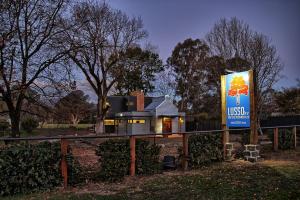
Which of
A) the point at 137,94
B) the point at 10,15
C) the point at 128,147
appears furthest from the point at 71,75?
the point at 137,94

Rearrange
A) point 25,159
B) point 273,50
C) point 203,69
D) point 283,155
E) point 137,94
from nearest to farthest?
point 25,159 → point 283,155 → point 273,50 → point 137,94 → point 203,69

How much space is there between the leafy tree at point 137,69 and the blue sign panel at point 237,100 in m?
24.1

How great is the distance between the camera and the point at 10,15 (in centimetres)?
1305

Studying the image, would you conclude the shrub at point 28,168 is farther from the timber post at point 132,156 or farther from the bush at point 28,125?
the bush at point 28,125

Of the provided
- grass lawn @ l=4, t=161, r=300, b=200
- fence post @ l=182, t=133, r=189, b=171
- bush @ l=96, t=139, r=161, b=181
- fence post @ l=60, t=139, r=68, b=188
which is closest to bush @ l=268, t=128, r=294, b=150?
grass lawn @ l=4, t=161, r=300, b=200

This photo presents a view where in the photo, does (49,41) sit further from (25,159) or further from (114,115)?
(114,115)

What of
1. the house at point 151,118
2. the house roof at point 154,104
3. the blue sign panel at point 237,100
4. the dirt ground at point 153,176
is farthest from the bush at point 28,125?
the blue sign panel at point 237,100

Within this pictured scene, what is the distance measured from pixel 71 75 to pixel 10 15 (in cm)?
354

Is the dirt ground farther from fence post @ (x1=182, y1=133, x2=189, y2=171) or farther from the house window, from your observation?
the house window

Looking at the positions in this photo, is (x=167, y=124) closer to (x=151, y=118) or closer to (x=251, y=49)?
(x=151, y=118)

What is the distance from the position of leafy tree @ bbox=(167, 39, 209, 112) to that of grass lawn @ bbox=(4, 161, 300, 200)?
118 feet

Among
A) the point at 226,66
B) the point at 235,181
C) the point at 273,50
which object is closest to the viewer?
the point at 235,181

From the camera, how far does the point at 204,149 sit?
10.6 meters

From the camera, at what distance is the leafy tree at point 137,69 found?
36.6m
